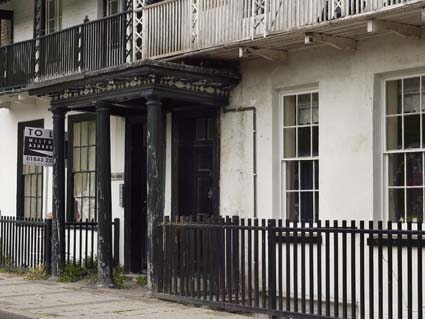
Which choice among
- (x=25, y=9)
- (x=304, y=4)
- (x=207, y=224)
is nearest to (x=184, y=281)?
(x=207, y=224)

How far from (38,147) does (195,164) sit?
3.18 meters

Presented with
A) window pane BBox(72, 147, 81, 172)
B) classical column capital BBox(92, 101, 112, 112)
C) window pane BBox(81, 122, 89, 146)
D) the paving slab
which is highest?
classical column capital BBox(92, 101, 112, 112)

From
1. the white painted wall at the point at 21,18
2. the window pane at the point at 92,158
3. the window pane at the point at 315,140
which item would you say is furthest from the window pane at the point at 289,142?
the white painted wall at the point at 21,18

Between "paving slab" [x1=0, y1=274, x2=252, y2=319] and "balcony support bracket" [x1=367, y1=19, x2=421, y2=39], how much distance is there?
166 inches

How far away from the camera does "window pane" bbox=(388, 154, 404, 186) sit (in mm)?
10258

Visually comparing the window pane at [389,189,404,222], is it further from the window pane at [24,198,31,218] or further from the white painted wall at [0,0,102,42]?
the window pane at [24,198,31,218]

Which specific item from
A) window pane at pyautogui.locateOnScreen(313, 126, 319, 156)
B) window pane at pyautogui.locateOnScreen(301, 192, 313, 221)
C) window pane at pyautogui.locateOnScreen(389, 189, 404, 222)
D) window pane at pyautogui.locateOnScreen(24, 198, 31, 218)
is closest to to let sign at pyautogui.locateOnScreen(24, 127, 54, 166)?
window pane at pyautogui.locateOnScreen(24, 198, 31, 218)

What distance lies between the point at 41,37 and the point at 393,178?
821cm

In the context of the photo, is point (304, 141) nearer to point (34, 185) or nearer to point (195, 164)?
point (195, 164)

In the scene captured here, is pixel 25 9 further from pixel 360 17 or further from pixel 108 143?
pixel 360 17

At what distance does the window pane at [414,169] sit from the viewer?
10031 mm

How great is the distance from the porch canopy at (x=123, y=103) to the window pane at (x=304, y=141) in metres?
1.52

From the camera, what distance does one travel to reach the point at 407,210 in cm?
1012

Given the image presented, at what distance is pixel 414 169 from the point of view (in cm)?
1011
